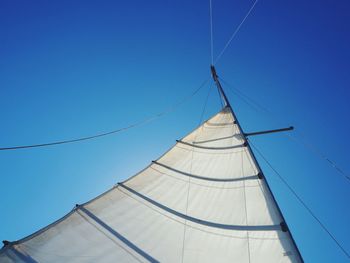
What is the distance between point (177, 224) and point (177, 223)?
1.2 inches

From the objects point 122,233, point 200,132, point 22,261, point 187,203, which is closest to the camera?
point 22,261

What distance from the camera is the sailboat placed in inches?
Answer: 107

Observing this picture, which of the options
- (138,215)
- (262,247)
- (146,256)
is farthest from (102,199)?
(262,247)

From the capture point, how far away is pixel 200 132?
26.0 ft

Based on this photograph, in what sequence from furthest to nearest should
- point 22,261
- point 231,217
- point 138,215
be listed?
point 138,215 < point 231,217 < point 22,261

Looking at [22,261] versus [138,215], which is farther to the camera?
[138,215]

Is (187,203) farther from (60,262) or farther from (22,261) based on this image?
(22,261)

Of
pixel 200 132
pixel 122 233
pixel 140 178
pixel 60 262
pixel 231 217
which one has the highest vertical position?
pixel 200 132

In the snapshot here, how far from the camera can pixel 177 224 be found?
371 cm

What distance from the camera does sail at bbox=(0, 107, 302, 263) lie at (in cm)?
272

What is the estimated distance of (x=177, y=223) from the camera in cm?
374

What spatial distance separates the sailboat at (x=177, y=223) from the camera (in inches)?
107

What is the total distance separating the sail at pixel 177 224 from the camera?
272 cm

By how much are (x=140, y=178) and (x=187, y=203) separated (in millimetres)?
1409
